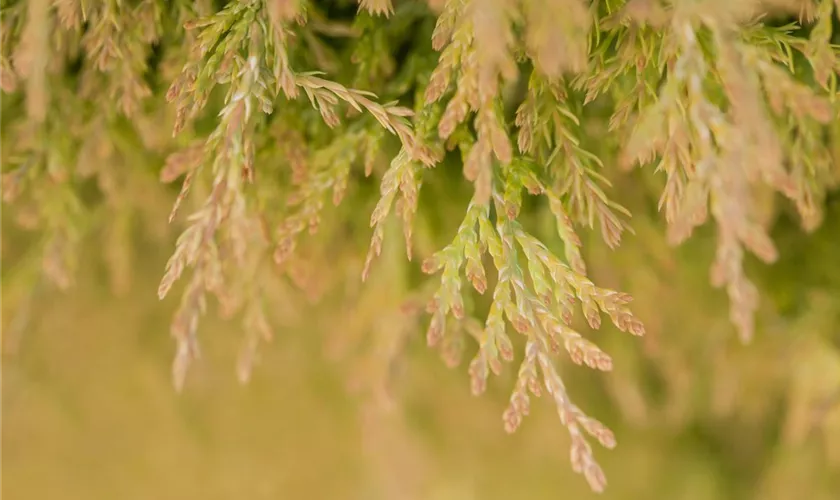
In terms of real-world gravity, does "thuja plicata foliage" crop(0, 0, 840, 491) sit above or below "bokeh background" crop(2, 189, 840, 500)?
above

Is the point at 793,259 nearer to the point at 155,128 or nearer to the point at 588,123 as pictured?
the point at 588,123

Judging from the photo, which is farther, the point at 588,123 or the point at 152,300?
the point at 152,300

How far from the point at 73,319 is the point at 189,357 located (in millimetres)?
561

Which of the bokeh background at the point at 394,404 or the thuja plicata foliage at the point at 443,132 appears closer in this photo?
the thuja plicata foliage at the point at 443,132

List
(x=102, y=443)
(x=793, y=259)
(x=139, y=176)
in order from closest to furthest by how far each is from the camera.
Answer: (x=139, y=176) < (x=793, y=259) < (x=102, y=443)

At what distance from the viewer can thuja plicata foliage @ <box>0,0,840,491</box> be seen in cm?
51

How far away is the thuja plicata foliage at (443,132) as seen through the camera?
511mm

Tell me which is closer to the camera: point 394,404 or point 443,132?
point 443,132

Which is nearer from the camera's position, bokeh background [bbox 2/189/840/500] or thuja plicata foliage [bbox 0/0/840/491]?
thuja plicata foliage [bbox 0/0/840/491]

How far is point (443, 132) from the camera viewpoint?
539 millimetres

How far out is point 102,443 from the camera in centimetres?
111

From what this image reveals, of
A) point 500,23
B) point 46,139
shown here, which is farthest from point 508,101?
point 46,139

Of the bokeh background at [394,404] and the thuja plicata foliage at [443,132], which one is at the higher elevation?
the thuja plicata foliage at [443,132]

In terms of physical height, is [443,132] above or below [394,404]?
above
